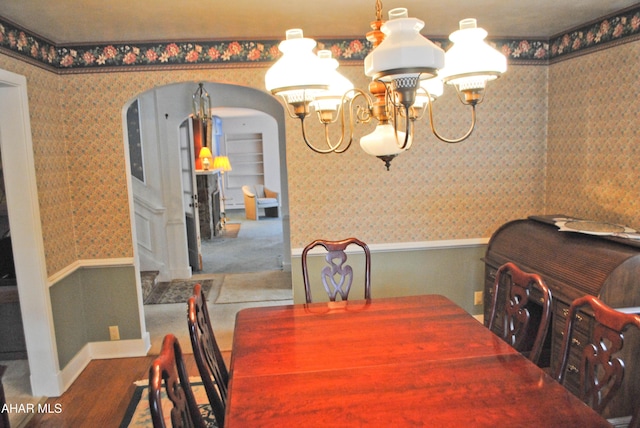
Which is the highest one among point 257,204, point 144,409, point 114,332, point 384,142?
point 384,142

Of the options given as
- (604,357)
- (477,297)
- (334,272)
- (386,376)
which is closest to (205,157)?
(477,297)

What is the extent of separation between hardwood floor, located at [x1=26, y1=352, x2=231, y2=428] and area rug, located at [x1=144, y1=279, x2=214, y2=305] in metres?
1.44

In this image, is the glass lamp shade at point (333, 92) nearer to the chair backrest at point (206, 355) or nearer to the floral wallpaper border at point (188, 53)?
the chair backrest at point (206, 355)

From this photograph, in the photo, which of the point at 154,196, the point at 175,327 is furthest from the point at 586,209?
the point at 154,196

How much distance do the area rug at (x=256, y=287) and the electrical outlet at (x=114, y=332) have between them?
56.6 inches

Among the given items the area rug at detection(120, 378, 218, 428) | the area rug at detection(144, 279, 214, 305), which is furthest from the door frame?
the area rug at detection(144, 279, 214, 305)

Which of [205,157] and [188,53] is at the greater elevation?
[188,53]

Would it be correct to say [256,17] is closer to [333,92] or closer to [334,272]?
[333,92]

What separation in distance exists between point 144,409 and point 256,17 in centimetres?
252

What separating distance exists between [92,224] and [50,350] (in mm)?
950

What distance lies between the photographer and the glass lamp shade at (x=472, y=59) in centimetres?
158

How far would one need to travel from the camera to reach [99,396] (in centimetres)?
317

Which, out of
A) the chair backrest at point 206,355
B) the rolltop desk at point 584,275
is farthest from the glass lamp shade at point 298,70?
the rolltop desk at point 584,275

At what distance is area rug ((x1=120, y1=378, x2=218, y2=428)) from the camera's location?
110 inches
